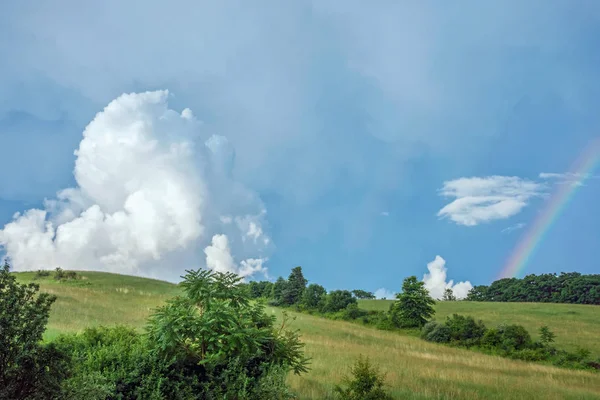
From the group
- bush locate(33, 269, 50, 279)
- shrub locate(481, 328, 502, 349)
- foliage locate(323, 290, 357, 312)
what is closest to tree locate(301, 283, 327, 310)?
foliage locate(323, 290, 357, 312)

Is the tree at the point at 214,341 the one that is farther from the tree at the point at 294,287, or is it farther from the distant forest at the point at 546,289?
the distant forest at the point at 546,289

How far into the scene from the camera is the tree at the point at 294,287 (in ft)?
220

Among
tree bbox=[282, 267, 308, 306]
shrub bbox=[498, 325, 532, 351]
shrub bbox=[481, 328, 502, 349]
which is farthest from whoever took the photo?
tree bbox=[282, 267, 308, 306]

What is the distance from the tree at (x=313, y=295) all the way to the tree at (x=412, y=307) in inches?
642

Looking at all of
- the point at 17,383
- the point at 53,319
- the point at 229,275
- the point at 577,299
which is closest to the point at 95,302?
the point at 53,319

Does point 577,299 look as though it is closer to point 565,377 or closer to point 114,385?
point 565,377

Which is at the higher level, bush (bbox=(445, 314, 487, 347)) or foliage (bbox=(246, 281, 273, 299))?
foliage (bbox=(246, 281, 273, 299))

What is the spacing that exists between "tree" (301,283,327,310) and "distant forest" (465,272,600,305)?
195 feet

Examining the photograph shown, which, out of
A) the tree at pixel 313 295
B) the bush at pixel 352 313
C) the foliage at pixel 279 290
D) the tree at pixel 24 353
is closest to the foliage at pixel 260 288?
the foliage at pixel 279 290

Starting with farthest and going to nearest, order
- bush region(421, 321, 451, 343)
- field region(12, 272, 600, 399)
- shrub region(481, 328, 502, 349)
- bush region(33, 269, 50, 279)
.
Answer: bush region(33, 269, 50, 279)
bush region(421, 321, 451, 343)
shrub region(481, 328, 502, 349)
field region(12, 272, 600, 399)

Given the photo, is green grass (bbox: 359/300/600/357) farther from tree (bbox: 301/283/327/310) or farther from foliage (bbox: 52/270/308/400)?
foliage (bbox: 52/270/308/400)

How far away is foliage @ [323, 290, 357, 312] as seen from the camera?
5403 centimetres

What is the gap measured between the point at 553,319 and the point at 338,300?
27.9 meters

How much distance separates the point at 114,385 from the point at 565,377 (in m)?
20.7
